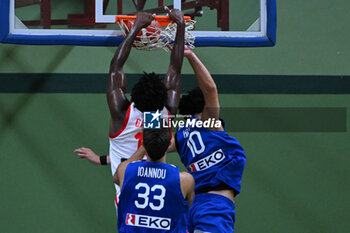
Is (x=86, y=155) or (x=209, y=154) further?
(x=86, y=155)

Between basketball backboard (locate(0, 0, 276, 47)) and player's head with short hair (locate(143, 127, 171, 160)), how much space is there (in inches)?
52.4

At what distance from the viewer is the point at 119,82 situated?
3428 mm

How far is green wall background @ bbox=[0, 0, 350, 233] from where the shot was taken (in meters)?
5.40

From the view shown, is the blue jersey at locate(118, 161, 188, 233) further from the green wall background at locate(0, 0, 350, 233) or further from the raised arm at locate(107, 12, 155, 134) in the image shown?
the green wall background at locate(0, 0, 350, 233)

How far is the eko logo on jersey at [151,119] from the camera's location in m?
3.10

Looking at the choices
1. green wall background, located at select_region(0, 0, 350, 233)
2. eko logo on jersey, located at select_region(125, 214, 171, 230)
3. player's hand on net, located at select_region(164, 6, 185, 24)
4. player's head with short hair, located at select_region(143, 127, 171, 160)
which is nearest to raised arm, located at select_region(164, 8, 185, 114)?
player's hand on net, located at select_region(164, 6, 185, 24)

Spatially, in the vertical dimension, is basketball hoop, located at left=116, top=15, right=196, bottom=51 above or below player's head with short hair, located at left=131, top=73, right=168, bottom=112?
above

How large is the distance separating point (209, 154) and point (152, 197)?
91 cm

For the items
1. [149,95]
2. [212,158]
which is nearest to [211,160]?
[212,158]

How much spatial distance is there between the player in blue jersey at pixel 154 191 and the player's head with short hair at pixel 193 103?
85 centimetres

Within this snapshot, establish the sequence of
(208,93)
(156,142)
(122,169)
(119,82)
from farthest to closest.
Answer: (208,93) → (119,82) → (122,169) → (156,142)

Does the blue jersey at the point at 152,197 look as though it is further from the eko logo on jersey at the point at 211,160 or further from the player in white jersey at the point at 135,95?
the eko logo on jersey at the point at 211,160

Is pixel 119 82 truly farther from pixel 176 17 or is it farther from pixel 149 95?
pixel 176 17

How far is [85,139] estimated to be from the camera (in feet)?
17.9
